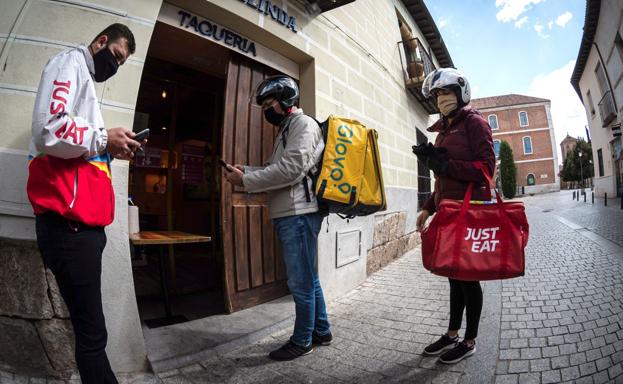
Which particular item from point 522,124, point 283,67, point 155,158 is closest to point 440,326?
point 283,67

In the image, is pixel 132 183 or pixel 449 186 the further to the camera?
pixel 132 183

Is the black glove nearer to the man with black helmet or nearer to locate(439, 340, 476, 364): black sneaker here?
the man with black helmet

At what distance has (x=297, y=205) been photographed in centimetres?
206

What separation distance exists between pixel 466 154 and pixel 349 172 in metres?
0.81

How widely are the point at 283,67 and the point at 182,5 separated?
1.27 meters

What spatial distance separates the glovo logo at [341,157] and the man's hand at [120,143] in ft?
4.18

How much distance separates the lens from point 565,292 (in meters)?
2.88

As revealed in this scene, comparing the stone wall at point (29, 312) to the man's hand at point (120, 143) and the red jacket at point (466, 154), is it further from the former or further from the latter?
the red jacket at point (466, 154)

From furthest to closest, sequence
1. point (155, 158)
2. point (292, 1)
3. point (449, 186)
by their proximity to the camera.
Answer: point (155, 158) → point (292, 1) → point (449, 186)

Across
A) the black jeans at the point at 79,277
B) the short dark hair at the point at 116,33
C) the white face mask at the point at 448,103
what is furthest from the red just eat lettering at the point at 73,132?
the white face mask at the point at 448,103

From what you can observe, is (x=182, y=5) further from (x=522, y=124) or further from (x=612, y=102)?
(x=522, y=124)

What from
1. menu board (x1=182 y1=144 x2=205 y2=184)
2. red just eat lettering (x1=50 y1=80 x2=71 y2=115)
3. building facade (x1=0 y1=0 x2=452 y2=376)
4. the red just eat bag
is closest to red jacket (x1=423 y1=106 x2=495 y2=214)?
the red just eat bag

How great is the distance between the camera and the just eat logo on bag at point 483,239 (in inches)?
63.4

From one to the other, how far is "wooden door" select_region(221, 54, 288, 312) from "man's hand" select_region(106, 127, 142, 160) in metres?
1.39
